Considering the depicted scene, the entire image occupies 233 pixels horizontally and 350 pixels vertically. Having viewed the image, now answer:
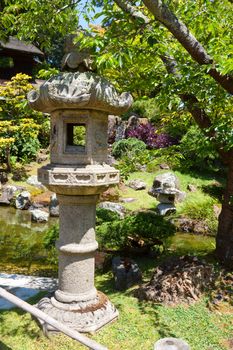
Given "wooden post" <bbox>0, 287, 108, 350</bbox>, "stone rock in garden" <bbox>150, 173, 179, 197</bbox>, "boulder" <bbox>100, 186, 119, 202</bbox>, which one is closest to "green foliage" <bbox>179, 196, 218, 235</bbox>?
"stone rock in garden" <bbox>150, 173, 179, 197</bbox>

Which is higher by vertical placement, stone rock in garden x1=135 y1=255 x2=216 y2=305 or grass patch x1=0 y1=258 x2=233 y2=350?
stone rock in garden x1=135 y1=255 x2=216 y2=305

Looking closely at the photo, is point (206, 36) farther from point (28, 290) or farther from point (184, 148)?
point (28, 290)

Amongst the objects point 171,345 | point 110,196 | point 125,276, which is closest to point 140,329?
point 125,276

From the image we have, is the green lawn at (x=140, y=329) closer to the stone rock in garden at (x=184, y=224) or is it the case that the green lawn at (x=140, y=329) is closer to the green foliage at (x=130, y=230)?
the green foliage at (x=130, y=230)

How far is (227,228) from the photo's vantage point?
22.5 ft

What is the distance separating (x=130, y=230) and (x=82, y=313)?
307cm

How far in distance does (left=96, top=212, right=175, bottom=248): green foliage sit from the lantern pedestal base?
8.21 ft

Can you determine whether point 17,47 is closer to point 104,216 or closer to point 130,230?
point 104,216

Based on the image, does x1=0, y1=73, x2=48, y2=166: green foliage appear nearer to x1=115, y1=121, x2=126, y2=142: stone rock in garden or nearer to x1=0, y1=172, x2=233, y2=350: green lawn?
x1=115, y1=121, x2=126, y2=142: stone rock in garden

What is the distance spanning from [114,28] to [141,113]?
18814 millimetres

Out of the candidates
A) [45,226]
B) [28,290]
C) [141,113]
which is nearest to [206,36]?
[28,290]

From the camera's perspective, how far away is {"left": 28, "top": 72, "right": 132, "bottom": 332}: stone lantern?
4754 mm

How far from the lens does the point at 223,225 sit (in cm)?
694

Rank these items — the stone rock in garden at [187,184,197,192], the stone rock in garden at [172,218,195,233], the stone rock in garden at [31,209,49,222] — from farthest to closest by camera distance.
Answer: the stone rock in garden at [187,184,197,192] < the stone rock in garden at [31,209,49,222] < the stone rock in garden at [172,218,195,233]
